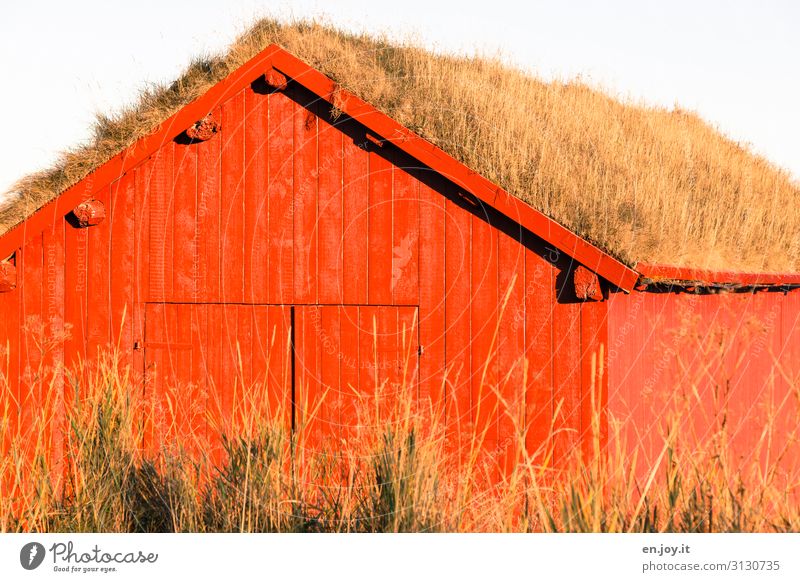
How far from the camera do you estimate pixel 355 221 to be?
870 cm

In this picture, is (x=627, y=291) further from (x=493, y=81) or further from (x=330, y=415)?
(x=493, y=81)

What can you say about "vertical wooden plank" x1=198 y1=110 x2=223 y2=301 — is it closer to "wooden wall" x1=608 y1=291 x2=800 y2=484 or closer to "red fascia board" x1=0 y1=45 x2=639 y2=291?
"red fascia board" x1=0 y1=45 x2=639 y2=291

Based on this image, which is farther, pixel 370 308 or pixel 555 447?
pixel 370 308

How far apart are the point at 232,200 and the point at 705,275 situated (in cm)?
472

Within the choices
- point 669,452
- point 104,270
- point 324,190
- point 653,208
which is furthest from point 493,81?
point 669,452

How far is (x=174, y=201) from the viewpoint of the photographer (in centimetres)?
909

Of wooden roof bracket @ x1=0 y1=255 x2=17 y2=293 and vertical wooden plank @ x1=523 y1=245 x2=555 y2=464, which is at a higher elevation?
wooden roof bracket @ x1=0 y1=255 x2=17 y2=293

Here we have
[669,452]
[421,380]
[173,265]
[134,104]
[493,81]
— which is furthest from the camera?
[493,81]

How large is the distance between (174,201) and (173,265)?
0.67 metres

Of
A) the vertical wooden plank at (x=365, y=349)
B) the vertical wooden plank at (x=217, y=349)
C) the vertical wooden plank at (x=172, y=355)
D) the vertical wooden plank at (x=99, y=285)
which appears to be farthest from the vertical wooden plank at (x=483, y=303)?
the vertical wooden plank at (x=99, y=285)

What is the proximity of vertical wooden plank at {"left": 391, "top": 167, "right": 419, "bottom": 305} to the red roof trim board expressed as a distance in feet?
1.11

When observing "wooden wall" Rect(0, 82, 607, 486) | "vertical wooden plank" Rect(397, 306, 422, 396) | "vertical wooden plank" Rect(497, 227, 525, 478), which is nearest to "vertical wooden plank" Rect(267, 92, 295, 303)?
"wooden wall" Rect(0, 82, 607, 486)

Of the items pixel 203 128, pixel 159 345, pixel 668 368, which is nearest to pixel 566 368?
pixel 668 368

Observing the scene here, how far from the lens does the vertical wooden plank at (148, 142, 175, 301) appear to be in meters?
9.09
